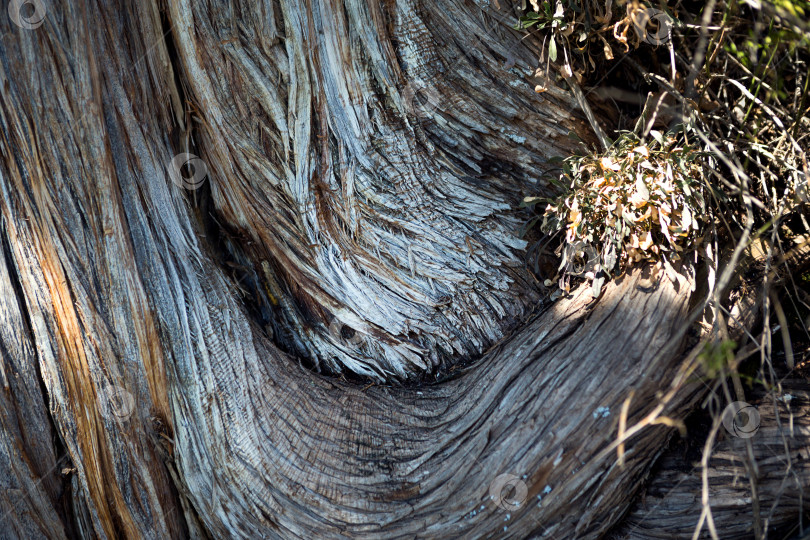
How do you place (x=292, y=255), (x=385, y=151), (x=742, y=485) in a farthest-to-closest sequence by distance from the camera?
(x=292, y=255) → (x=385, y=151) → (x=742, y=485)

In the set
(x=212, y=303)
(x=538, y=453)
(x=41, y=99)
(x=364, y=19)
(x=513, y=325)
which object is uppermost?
(x=41, y=99)

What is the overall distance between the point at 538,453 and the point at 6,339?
75.2 inches

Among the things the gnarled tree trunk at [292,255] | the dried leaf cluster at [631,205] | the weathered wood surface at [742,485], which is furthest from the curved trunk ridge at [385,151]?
the weathered wood surface at [742,485]

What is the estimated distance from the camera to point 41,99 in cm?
192

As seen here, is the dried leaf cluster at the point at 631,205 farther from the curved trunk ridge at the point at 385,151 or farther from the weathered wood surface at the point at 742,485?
the weathered wood surface at the point at 742,485

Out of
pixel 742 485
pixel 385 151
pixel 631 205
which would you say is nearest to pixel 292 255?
pixel 385 151

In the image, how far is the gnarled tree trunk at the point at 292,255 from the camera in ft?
6.14

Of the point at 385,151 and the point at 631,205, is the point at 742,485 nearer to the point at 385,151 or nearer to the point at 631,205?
the point at 631,205

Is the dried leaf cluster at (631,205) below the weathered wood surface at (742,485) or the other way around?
the other way around

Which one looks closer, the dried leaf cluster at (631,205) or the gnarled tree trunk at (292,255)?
the dried leaf cluster at (631,205)

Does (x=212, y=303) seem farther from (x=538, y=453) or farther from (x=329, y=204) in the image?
(x=538, y=453)

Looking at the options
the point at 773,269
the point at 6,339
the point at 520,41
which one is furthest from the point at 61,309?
the point at 773,269

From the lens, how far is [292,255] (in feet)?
7.05

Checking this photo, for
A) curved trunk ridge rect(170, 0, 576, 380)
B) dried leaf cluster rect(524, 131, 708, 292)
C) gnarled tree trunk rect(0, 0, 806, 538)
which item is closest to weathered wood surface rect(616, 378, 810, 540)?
gnarled tree trunk rect(0, 0, 806, 538)
